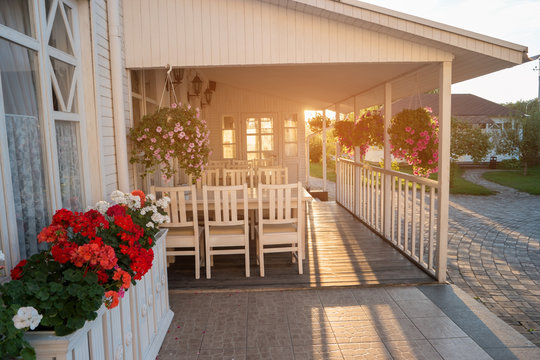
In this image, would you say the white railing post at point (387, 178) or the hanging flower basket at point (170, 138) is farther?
the white railing post at point (387, 178)

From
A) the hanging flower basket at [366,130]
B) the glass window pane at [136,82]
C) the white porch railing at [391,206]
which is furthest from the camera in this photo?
the hanging flower basket at [366,130]

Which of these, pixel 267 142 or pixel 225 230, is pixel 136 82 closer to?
pixel 225 230

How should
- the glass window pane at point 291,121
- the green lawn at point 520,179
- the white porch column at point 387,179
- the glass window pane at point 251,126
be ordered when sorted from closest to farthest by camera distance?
the white porch column at point 387,179, the glass window pane at point 251,126, the glass window pane at point 291,121, the green lawn at point 520,179

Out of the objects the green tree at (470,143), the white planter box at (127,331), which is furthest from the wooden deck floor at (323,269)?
the green tree at (470,143)

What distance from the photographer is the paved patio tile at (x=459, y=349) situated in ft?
8.52

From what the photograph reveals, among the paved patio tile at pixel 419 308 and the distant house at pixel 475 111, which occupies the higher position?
the distant house at pixel 475 111

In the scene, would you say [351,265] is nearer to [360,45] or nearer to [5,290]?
[360,45]

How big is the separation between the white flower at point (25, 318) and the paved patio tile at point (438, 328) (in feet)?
8.46

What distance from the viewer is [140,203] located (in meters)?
2.67

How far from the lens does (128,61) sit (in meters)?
3.72

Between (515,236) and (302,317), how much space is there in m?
5.17

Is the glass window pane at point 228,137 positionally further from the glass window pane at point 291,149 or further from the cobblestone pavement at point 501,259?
the cobblestone pavement at point 501,259

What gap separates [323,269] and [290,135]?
621 centimetres

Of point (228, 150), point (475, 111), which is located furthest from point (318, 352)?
point (475, 111)
